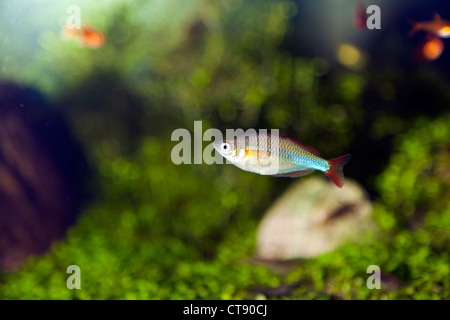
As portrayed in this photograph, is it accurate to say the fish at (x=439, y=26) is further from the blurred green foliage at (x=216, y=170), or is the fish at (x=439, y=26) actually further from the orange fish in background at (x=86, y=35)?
the orange fish in background at (x=86, y=35)

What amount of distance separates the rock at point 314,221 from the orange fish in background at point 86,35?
11.9ft

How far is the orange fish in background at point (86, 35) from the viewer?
4582 millimetres

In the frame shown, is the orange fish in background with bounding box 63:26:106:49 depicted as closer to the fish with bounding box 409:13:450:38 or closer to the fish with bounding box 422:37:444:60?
the fish with bounding box 409:13:450:38

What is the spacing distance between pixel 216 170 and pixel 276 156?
3.13m

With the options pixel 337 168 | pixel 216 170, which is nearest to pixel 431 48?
pixel 216 170

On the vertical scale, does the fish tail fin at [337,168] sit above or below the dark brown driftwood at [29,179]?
below

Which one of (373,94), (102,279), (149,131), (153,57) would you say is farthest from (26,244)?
(373,94)

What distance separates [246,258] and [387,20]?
4.88 meters

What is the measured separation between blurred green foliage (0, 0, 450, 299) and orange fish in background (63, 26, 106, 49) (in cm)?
30

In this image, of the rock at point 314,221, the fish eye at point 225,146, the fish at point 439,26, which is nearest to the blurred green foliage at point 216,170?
the rock at point 314,221

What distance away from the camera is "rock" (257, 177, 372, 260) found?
148 inches

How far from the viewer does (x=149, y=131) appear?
6477mm

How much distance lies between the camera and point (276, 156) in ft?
5.62

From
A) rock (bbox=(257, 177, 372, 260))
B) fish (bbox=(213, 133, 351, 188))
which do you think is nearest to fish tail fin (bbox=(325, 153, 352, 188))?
fish (bbox=(213, 133, 351, 188))
